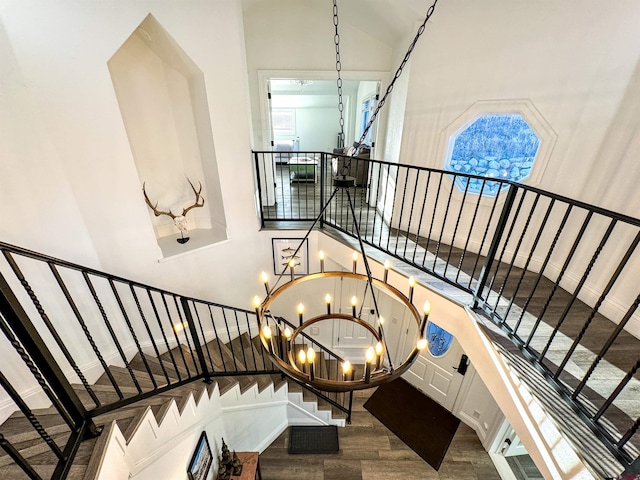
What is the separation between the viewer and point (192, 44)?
9.12 feet

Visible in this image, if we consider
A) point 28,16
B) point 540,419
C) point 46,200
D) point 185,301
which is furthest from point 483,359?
point 28,16

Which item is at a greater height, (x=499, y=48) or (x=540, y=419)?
(x=499, y=48)

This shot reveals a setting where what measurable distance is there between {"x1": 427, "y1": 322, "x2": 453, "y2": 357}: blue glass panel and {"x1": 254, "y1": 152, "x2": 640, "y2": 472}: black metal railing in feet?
5.26

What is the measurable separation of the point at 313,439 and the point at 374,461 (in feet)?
3.00

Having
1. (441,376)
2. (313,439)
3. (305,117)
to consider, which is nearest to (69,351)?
(313,439)

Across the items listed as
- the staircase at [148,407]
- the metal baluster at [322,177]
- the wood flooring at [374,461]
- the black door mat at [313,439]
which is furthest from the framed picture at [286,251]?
the wood flooring at [374,461]

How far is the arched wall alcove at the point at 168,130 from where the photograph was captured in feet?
10.0

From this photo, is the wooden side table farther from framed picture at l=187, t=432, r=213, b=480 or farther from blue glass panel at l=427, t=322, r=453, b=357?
blue glass panel at l=427, t=322, r=453, b=357

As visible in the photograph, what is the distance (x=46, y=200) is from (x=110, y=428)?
202 centimetres

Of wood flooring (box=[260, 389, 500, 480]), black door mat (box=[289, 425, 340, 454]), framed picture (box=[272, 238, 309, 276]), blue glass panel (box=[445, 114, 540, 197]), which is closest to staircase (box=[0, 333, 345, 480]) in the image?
black door mat (box=[289, 425, 340, 454])

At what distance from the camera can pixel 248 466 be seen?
10.4ft

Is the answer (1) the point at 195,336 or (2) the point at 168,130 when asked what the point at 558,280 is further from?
(2) the point at 168,130

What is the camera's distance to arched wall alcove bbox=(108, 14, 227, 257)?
305cm

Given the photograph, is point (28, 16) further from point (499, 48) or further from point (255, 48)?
point (499, 48)
